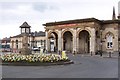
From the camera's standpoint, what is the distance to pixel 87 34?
201ft

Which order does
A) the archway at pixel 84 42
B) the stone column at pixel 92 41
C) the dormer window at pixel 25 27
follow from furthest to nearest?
1. the archway at pixel 84 42
2. the stone column at pixel 92 41
3. the dormer window at pixel 25 27

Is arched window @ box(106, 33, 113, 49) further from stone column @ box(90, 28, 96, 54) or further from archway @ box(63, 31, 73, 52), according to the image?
archway @ box(63, 31, 73, 52)

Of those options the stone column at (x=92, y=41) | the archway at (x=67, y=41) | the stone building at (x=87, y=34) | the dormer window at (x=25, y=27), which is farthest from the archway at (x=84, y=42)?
the dormer window at (x=25, y=27)

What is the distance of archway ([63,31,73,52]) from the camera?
209 feet

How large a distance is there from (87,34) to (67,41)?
576 cm

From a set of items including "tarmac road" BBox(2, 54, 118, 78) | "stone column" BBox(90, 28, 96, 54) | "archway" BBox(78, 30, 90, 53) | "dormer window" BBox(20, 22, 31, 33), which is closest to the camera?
"tarmac road" BBox(2, 54, 118, 78)

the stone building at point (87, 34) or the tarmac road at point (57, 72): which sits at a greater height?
the stone building at point (87, 34)

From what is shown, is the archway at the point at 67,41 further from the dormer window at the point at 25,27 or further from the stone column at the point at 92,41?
the dormer window at the point at 25,27

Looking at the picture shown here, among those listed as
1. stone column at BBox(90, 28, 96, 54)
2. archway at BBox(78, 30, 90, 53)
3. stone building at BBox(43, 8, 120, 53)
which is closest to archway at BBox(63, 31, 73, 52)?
stone building at BBox(43, 8, 120, 53)

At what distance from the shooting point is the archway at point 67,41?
6370 centimetres

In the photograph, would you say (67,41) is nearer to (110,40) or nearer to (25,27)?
(110,40)

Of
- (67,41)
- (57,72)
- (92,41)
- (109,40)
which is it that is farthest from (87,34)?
(57,72)

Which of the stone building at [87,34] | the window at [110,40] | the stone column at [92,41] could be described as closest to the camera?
the stone column at [92,41]

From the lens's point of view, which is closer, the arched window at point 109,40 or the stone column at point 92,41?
the stone column at point 92,41
